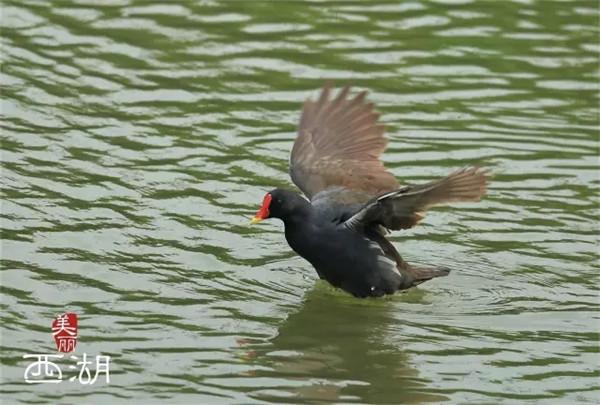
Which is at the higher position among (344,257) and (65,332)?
(344,257)

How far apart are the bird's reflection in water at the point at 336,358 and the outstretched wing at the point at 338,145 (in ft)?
3.30

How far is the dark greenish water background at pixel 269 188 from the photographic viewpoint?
30.3 feet

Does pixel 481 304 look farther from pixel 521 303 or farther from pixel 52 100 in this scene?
pixel 52 100

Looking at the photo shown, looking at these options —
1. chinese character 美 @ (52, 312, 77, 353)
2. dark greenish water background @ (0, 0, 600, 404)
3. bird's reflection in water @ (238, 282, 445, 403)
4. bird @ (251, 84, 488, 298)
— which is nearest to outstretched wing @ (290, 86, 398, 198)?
bird @ (251, 84, 488, 298)

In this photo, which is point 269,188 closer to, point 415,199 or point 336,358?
point 415,199

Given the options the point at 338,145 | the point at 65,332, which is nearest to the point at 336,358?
the point at 65,332

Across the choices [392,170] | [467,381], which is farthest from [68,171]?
[467,381]

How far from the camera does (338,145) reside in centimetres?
1156

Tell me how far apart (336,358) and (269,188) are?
9.42ft

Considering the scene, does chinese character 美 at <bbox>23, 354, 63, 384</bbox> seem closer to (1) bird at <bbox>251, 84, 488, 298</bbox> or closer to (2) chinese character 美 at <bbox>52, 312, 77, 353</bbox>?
(2) chinese character 美 at <bbox>52, 312, 77, 353</bbox>

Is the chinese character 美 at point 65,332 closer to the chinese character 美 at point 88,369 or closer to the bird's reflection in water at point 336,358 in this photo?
the chinese character 美 at point 88,369

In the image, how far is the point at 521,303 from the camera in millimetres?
10484

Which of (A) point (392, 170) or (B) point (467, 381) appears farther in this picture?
(A) point (392, 170)

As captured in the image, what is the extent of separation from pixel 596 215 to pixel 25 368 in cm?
465
